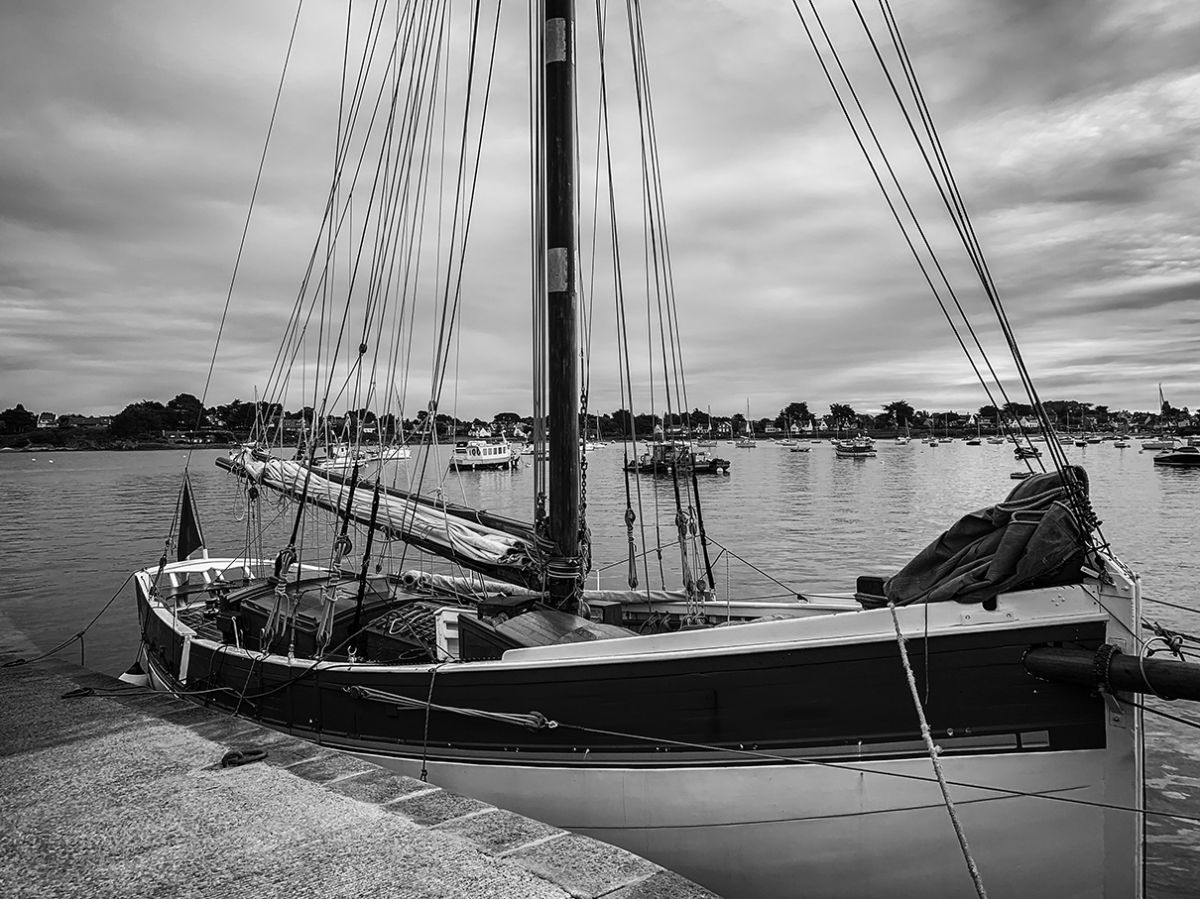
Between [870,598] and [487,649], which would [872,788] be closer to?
[870,598]

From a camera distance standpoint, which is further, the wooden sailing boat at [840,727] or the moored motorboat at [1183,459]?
the moored motorboat at [1183,459]

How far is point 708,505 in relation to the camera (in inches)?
1921

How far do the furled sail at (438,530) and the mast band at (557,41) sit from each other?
5.20 m

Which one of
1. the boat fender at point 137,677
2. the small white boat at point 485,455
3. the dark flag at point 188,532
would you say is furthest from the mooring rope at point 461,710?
the small white boat at point 485,455

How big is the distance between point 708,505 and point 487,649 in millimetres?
43248

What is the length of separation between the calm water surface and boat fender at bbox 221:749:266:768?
3456 mm

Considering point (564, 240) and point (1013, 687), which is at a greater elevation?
A: point (564, 240)

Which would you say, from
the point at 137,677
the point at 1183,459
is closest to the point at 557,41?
the point at 137,677

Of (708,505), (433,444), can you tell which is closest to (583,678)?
(433,444)

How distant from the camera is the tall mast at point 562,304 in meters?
7.69

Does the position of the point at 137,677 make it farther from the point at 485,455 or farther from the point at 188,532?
the point at 485,455

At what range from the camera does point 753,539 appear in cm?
3284

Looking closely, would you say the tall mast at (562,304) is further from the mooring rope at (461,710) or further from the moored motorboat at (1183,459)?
the moored motorboat at (1183,459)

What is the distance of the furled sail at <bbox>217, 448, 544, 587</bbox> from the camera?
7.90 metres
